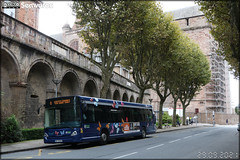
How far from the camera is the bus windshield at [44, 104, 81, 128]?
12984 mm

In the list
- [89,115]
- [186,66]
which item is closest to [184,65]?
[186,66]

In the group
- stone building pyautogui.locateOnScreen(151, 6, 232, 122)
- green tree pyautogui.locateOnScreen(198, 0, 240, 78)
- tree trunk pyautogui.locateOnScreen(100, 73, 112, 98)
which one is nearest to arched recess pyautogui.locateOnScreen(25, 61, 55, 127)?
tree trunk pyautogui.locateOnScreen(100, 73, 112, 98)

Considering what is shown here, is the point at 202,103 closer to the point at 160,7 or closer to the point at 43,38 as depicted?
the point at 160,7

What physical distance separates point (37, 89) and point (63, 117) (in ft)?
21.6

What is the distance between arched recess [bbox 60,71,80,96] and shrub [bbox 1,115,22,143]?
824cm

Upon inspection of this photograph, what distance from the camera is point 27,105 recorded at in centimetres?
1773

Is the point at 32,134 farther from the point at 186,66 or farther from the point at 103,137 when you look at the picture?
the point at 186,66

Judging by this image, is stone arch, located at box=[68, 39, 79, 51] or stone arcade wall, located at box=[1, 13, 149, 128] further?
stone arch, located at box=[68, 39, 79, 51]

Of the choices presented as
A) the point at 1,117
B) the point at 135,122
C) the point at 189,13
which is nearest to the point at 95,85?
the point at 135,122

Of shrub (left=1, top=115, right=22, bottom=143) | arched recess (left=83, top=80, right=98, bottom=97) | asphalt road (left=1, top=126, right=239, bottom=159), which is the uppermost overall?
arched recess (left=83, top=80, right=98, bottom=97)

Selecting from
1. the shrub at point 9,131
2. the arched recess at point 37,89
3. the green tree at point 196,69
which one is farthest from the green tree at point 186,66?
the shrub at point 9,131

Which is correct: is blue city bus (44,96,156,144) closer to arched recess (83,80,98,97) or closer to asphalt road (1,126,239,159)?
asphalt road (1,126,239,159)

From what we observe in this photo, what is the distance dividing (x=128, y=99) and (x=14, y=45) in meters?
23.0

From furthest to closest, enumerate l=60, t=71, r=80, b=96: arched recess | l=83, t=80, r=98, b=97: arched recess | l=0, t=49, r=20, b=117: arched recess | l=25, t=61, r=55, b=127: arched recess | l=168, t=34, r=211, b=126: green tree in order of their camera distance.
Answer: l=168, t=34, r=211, b=126: green tree → l=83, t=80, r=98, b=97: arched recess → l=60, t=71, r=80, b=96: arched recess → l=25, t=61, r=55, b=127: arched recess → l=0, t=49, r=20, b=117: arched recess
